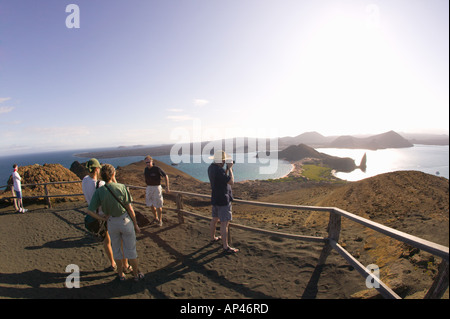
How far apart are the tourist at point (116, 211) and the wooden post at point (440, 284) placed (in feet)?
12.4

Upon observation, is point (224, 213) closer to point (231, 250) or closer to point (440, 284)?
point (231, 250)

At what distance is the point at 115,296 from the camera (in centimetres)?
324

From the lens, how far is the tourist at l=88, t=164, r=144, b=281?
3.14 meters

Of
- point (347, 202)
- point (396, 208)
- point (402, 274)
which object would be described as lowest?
point (347, 202)

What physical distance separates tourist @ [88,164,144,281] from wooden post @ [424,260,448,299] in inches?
148

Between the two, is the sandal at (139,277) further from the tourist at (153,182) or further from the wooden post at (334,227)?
the wooden post at (334,227)

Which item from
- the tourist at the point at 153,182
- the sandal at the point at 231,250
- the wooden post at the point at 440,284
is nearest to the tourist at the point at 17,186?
the tourist at the point at 153,182

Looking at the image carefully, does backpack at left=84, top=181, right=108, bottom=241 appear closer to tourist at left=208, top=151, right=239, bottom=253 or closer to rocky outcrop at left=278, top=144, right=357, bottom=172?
tourist at left=208, top=151, right=239, bottom=253

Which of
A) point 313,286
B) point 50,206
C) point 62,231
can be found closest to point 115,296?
point 313,286

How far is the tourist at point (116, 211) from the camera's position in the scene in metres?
3.14

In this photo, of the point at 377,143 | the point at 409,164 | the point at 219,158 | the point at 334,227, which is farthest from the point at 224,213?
the point at 377,143

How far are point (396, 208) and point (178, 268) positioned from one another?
1000 centimetres
